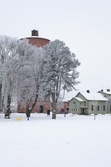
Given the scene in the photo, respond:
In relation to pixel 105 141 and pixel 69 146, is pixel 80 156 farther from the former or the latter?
pixel 105 141

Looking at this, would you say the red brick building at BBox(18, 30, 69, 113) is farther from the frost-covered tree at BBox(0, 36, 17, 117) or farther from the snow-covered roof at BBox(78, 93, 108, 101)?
the frost-covered tree at BBox(0, 36, 17, 117)

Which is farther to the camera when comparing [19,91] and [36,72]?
[36,72]

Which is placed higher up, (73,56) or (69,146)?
(73,56)

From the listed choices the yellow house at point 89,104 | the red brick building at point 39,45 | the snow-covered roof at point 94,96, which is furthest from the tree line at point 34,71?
the snow-covered roof at point 94,96

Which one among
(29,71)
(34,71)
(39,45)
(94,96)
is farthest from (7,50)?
(94,96)

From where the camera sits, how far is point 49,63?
115 feet

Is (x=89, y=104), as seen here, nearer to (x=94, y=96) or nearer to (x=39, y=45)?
(x=94, y=96)

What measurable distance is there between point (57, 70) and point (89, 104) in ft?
87.6

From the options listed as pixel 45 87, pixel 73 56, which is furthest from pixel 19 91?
pixel 73 56

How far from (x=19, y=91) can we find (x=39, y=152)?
21.9 m

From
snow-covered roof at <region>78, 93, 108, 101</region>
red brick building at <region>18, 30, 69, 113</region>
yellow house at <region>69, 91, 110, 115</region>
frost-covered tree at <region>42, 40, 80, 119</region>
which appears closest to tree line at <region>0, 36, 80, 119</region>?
frost-covered tree at <region>42, 40, 80, 119</region>

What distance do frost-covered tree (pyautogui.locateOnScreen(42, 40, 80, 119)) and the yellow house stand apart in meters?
24.5

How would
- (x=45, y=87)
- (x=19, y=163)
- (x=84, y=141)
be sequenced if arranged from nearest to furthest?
(x=19, y=163) < (x=84, y=141) < (x=45, y=87)

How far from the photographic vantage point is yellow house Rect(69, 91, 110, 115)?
194ft
